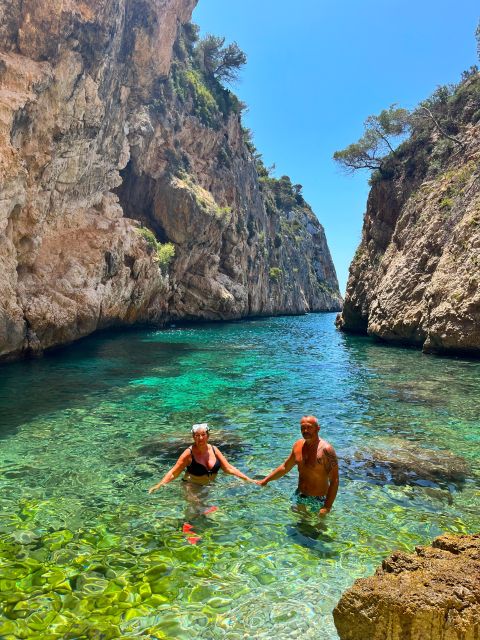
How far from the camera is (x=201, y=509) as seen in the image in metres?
5.91

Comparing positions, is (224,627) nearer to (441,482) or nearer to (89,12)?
(441,482)

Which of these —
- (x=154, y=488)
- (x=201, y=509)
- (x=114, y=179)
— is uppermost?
(x=114, y=179)

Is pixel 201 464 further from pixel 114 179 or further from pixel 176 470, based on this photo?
pixel 114 179

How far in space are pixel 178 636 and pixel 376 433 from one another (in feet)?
22.0

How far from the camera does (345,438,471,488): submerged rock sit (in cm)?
693

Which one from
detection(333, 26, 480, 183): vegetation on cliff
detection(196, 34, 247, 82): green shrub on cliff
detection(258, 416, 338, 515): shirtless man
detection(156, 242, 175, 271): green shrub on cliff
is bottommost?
detection(258, 416, 338, 515): shirtless man

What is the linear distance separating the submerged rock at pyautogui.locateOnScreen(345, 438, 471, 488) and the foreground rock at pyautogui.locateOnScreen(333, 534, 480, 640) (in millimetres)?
3584

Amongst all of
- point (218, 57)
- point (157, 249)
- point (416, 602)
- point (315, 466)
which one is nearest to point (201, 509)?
point (315, 466)

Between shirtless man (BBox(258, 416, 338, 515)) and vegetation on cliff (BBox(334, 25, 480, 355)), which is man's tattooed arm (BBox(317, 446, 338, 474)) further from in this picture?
vegetation on cliff (BBox(334, 25, 480, 355))

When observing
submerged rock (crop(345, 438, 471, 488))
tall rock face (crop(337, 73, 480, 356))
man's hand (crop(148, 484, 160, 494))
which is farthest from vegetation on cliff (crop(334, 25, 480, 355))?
man's hand (crop(148, 484, 160, 494))

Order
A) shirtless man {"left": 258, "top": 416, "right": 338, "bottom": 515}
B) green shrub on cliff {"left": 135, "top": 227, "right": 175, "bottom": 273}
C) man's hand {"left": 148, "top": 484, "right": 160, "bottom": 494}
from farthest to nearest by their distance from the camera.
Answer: green shrub on cliff {"left": 135, "top": 227, "right": 175, "bottom": 273} → man's hand {"left": 148, "top": 484, "right": 160, "bottom": 494} → shirtless man {"left": 258, "top": 416, "right": 338, "bottom": 515}

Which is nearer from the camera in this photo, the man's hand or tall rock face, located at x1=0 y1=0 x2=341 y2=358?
the man's hand

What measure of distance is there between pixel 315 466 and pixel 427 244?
21.8m

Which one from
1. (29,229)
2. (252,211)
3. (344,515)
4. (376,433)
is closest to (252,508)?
(344,515)
